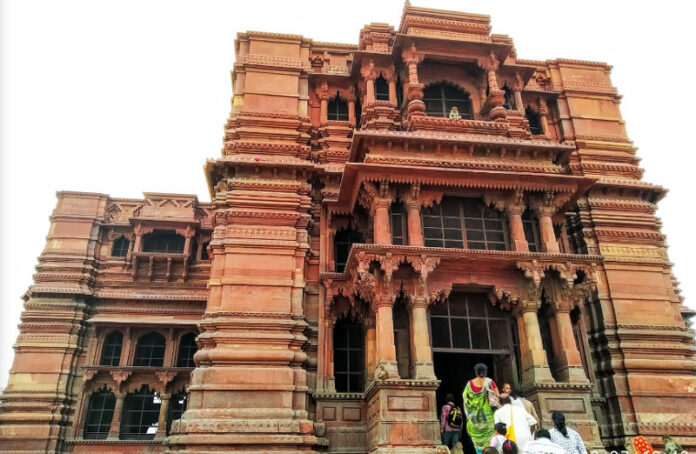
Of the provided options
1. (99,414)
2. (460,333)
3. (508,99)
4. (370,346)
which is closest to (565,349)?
(460,333)

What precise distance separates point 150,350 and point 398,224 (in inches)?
475

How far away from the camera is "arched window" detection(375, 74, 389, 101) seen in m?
Answer: 19.2

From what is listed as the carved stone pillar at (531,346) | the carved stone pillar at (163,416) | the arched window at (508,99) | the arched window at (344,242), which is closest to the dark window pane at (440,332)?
the carved stone pillar at (531,346)

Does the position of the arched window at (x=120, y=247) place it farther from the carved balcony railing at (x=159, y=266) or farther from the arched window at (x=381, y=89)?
the arched window at (x=381, y=89)

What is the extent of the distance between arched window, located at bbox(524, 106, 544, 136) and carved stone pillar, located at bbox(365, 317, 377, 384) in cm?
1068

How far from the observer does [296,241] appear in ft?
52.0

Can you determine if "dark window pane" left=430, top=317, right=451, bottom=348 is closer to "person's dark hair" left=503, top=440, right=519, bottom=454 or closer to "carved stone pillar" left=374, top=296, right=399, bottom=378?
"carved stone pillar" left=374, top=296, right=399, bottom=378

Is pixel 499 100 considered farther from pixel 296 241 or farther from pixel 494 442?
pixel 494 442

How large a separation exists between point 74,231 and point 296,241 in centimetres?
1208

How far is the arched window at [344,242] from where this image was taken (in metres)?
16.7

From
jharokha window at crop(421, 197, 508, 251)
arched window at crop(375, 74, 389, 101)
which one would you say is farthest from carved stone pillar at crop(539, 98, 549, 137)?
jharokha window at crop(421, 197, 508, 251)

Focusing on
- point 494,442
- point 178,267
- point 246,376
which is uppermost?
point 178,267

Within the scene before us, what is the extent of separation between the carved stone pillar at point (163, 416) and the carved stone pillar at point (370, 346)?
918 centimetres

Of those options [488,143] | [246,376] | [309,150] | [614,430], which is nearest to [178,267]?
[309,150]
